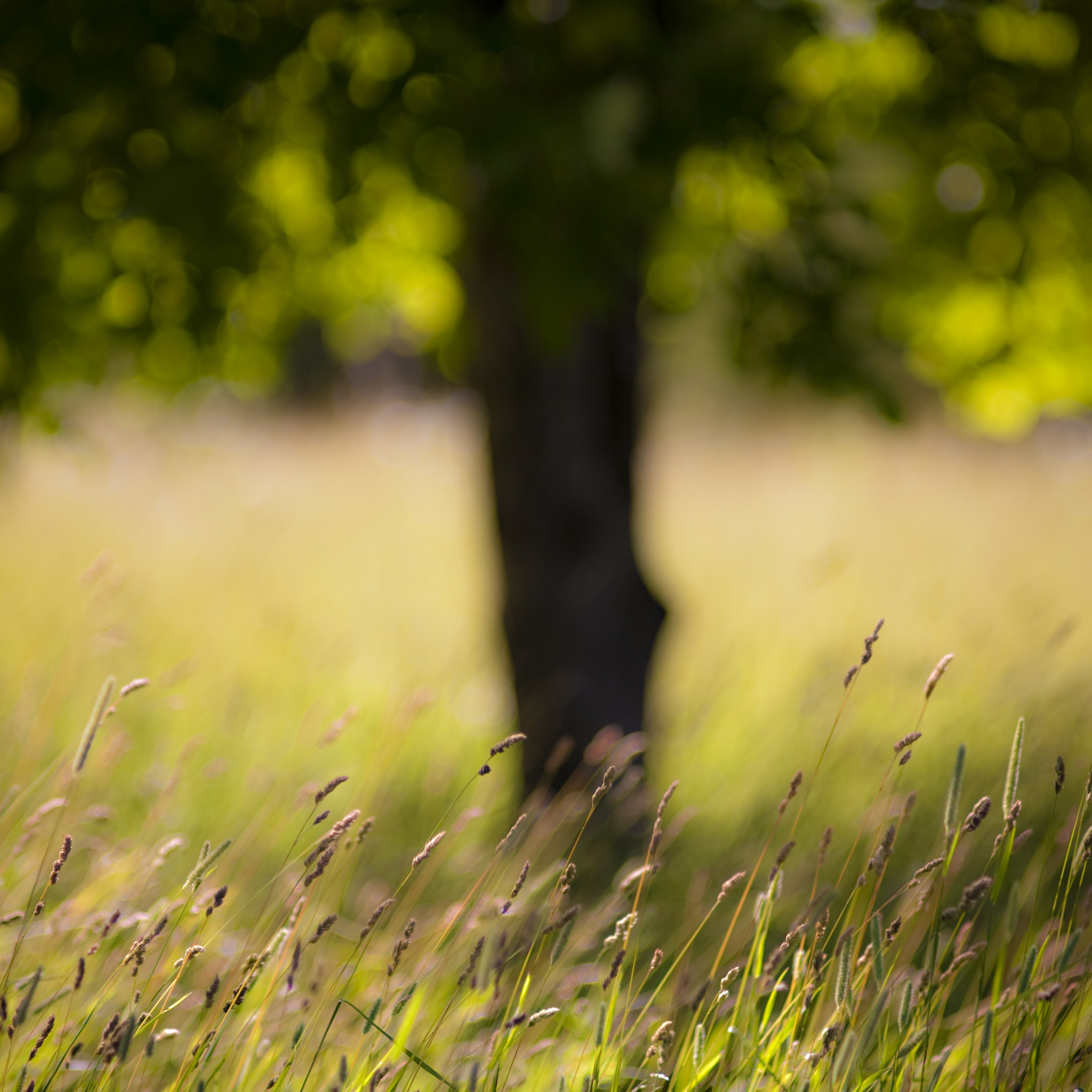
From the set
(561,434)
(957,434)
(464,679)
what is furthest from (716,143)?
(957,434)

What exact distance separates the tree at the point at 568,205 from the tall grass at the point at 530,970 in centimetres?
99

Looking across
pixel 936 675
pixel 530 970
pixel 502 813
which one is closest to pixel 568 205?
pixel 936 675

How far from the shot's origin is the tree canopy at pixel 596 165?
77.1 inches

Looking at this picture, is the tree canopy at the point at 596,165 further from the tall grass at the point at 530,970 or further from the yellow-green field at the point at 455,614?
the tall grass at the point at 530,970

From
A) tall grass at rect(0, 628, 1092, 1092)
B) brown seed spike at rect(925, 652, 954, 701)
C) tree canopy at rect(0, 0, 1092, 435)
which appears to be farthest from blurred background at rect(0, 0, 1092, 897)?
brown seed spike at rect(925, 652, 954, 701)

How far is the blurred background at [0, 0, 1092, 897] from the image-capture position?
2.01 metres

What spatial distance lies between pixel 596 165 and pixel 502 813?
229 cm

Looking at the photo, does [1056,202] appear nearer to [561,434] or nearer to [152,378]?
[561,434]

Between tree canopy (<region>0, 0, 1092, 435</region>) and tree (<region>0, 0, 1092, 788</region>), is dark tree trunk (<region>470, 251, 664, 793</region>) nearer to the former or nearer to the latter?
tree (<region>0, 0, 1092, 788</region>)

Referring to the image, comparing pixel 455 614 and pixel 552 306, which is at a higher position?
pixel 552 306

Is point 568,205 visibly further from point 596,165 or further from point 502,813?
point 502,813

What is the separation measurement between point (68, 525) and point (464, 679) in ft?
13.3

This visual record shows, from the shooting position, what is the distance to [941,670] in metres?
1.19

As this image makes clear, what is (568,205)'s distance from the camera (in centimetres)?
194
